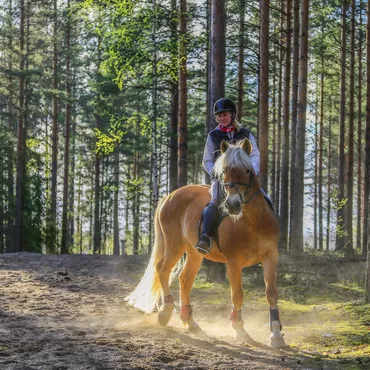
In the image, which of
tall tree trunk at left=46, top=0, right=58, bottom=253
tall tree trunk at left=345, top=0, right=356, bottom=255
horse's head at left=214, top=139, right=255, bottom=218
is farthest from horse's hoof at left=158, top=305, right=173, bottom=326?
tall tree trunk at left=46, top=0, right=58, bottom=253

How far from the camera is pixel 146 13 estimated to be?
16594 millimetres

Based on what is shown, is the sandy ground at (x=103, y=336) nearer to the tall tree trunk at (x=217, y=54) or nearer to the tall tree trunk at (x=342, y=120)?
the tall tree trunk at (x=217, y=54)

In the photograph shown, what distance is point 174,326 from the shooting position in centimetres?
816

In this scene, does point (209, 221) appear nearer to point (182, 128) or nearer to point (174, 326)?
point (174, 326)

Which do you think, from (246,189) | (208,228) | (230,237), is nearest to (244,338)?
(230,237)

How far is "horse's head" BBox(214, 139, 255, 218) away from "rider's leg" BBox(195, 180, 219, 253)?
75 cm

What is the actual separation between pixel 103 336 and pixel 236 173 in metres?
2.65

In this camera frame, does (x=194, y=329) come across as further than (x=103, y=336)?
Yes

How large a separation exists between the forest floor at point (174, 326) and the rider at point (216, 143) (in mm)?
1401

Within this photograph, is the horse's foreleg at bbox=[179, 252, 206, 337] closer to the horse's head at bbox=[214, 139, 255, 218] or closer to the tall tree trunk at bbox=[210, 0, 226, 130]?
the horse's head at bbox=[214, 139, 255, 218]

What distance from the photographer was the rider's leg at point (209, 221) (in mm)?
7156

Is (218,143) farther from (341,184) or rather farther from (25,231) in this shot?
(25,231)

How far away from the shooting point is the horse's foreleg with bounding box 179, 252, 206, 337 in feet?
25.1

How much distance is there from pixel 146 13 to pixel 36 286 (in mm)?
9285
